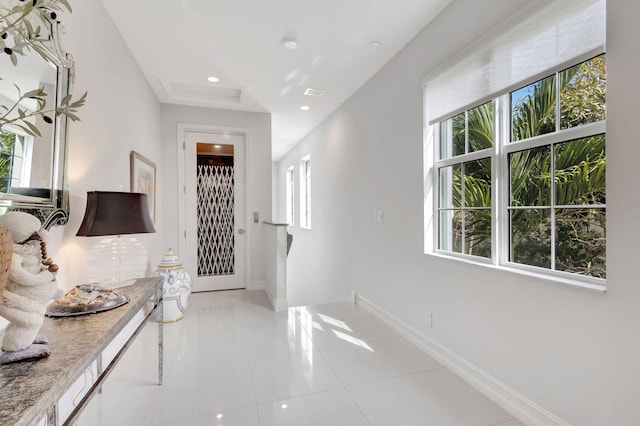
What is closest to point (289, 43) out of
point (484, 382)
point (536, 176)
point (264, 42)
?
point (264, 42)

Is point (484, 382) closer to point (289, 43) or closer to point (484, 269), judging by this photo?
point (484, 269)

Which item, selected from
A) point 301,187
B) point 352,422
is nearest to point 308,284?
point 301,187

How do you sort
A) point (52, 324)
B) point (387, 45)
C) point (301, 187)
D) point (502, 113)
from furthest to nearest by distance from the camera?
point (301, 187) → point (387, 45) → point (502, 113) → point (52, 324)

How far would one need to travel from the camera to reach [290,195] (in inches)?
307

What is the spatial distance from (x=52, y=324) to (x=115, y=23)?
2.43m

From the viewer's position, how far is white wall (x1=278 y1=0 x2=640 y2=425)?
50.8 inches

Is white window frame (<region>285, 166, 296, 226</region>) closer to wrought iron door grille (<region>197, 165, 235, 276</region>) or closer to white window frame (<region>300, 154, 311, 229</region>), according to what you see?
white window frame (<region>300, 154, 311, 229</region>)

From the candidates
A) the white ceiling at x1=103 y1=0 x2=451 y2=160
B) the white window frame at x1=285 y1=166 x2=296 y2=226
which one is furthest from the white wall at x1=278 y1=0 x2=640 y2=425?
the white window frame at x1=285 y1=166 x2=296 y2=226

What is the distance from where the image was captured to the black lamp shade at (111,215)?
169 centimetres

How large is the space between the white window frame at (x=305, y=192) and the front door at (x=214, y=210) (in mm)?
1875

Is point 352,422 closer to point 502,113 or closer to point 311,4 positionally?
point 502,113

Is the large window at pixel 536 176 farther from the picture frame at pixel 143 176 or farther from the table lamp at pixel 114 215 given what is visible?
the picture frame at pixel 143 176

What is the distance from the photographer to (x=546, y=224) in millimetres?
1710

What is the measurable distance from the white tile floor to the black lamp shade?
1047 millimetres
